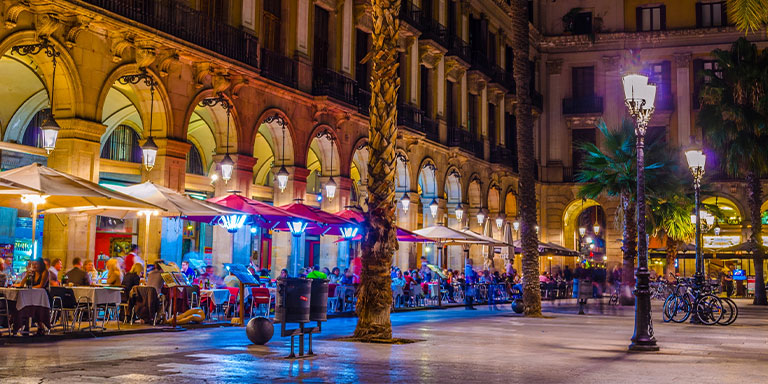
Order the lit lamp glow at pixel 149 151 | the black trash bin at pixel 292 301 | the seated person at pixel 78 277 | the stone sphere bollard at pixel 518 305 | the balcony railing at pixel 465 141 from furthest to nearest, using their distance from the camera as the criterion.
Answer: the balcony railing at pixel 465 141 → the stone sphere bollard at pixel 518 305 → the lit lamp glow at pixel 149 151 → the seated person at pixel 78 277 → the black trash bin at pixel 292 301

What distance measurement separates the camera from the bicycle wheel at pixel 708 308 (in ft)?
70.9

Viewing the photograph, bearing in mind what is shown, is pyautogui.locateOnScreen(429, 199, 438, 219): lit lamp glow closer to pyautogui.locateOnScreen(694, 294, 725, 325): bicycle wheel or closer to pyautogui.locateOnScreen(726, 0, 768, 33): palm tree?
pyautogui.locateOnScreen(694, 294, 725, 325): bicycle wheel

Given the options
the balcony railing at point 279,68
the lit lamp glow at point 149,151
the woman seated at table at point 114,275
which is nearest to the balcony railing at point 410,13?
the balcony railing at point 279,68

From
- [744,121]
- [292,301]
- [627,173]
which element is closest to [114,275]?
[292,301]

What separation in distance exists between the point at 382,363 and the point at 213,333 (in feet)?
19.7

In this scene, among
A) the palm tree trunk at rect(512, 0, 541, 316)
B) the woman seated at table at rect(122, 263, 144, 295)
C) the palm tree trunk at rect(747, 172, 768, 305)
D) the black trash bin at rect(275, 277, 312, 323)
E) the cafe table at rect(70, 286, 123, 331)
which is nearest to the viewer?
the black trash bin at rect(275, 277, 312, 323)

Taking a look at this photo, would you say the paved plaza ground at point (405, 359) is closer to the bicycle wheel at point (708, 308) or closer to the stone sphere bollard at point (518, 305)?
the bicycle wheel at point (708, 308)

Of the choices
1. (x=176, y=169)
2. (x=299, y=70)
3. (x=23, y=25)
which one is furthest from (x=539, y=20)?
(x=23, y=25)

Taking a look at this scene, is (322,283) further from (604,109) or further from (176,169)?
(604,109)

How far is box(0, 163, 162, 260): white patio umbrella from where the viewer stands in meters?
13.8

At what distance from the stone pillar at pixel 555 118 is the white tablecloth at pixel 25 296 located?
134ft

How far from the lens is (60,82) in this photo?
19016mm

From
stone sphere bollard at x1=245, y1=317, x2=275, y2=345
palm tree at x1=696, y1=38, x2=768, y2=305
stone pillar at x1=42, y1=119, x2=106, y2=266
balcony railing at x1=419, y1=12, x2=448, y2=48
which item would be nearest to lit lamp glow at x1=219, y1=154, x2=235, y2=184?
stone pillar at x1=42, y1=119, x2=106, y2=266

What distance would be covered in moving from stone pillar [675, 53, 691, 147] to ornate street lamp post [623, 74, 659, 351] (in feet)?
118
